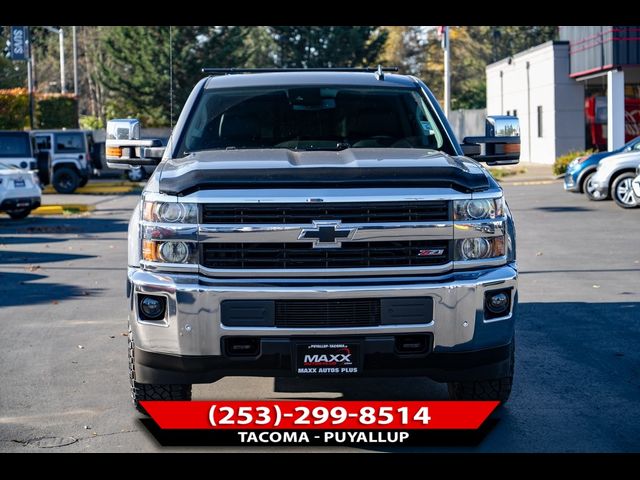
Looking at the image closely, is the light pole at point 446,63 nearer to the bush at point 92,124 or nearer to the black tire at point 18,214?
the black tire at point 18,214

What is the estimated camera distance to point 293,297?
5551 mm

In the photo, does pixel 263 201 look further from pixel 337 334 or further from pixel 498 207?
pixel 498 207

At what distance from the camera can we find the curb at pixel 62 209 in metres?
25.4

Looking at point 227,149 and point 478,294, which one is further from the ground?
point 227,149

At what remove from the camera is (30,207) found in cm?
2252

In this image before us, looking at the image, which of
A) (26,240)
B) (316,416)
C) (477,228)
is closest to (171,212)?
(316,416)

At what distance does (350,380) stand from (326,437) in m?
1.43

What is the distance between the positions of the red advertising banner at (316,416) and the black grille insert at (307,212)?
1.01 m

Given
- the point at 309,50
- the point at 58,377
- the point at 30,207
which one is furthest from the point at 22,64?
the point at 58,377

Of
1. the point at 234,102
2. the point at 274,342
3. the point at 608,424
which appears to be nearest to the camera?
the point at 274,342

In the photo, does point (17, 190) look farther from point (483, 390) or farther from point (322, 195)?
point (322, 195)

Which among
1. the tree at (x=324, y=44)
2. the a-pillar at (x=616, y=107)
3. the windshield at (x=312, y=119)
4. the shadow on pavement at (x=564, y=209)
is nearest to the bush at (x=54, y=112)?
the tree at (x=324, y=44)

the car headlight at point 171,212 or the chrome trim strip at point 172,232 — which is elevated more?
Answer: the car headlight at point 171,212

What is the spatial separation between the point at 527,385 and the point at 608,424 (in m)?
1.05
